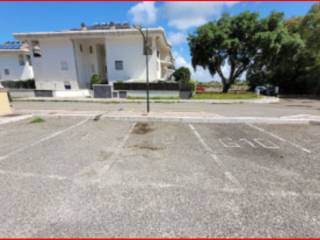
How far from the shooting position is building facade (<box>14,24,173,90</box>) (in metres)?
21.2

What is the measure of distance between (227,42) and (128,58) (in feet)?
36.1

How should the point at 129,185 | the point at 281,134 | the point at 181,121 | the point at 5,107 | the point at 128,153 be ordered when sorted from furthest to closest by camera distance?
the point at 5,107
the point at 181,121
the point at 281,134
the point at 128,153
the point at 129,185

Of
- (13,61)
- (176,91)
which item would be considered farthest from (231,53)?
(13,61)

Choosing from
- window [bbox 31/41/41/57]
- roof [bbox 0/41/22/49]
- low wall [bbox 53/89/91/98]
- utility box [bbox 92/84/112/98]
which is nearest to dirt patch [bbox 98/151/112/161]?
utility box [bbox 92/84/112/98]

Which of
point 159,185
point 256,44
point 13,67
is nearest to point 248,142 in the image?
point 159,185

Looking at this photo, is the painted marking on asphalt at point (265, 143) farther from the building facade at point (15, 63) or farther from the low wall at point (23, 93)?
the building facade at point (15, 63)

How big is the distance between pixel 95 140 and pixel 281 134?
6440mm

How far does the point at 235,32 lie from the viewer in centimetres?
2050

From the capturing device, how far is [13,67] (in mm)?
28719

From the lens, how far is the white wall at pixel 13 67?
28.5 m

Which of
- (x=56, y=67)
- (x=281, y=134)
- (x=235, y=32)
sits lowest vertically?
(x=281, y=134)

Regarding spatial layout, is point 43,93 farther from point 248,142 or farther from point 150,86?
point 248,142

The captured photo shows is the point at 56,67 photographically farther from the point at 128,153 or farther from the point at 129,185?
the point at 129,185

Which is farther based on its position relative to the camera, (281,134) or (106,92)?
(106,92)
